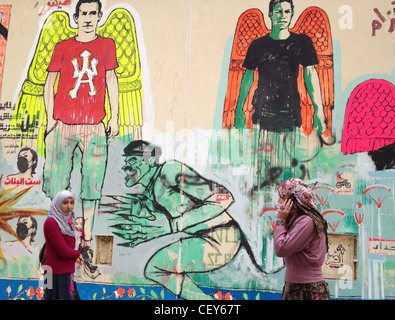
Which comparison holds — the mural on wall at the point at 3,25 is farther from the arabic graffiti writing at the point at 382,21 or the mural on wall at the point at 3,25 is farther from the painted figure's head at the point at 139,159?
the arabic graffiti writing at the point at 382,21

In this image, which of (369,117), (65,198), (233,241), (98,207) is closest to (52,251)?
(65,198)

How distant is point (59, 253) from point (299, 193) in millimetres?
2195

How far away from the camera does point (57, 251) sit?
4.23m

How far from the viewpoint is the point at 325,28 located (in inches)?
230

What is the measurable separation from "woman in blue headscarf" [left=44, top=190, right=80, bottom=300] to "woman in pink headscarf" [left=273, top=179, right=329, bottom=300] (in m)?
1.94

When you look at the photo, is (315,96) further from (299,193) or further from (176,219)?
(299,193)

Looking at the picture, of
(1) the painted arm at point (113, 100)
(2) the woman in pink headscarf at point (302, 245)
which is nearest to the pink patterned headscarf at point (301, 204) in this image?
(2) the woman in pink headscarf at point (302, 245)

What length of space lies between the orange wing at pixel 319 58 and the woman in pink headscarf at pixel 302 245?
2.26 m

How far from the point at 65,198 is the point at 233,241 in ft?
7.31

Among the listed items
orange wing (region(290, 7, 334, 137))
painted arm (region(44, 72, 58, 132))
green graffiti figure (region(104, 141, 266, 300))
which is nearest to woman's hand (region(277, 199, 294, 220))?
green graffiti figure (region(104, 141, 266, 300))

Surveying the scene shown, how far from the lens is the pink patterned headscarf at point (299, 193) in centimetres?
364

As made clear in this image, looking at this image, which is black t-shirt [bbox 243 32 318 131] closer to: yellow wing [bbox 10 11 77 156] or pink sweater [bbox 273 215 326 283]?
pink sweater [bbox 273 215 326 283]

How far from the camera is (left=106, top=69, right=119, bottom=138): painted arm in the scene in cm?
614

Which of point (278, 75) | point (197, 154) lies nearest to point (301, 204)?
point (197, 154)
